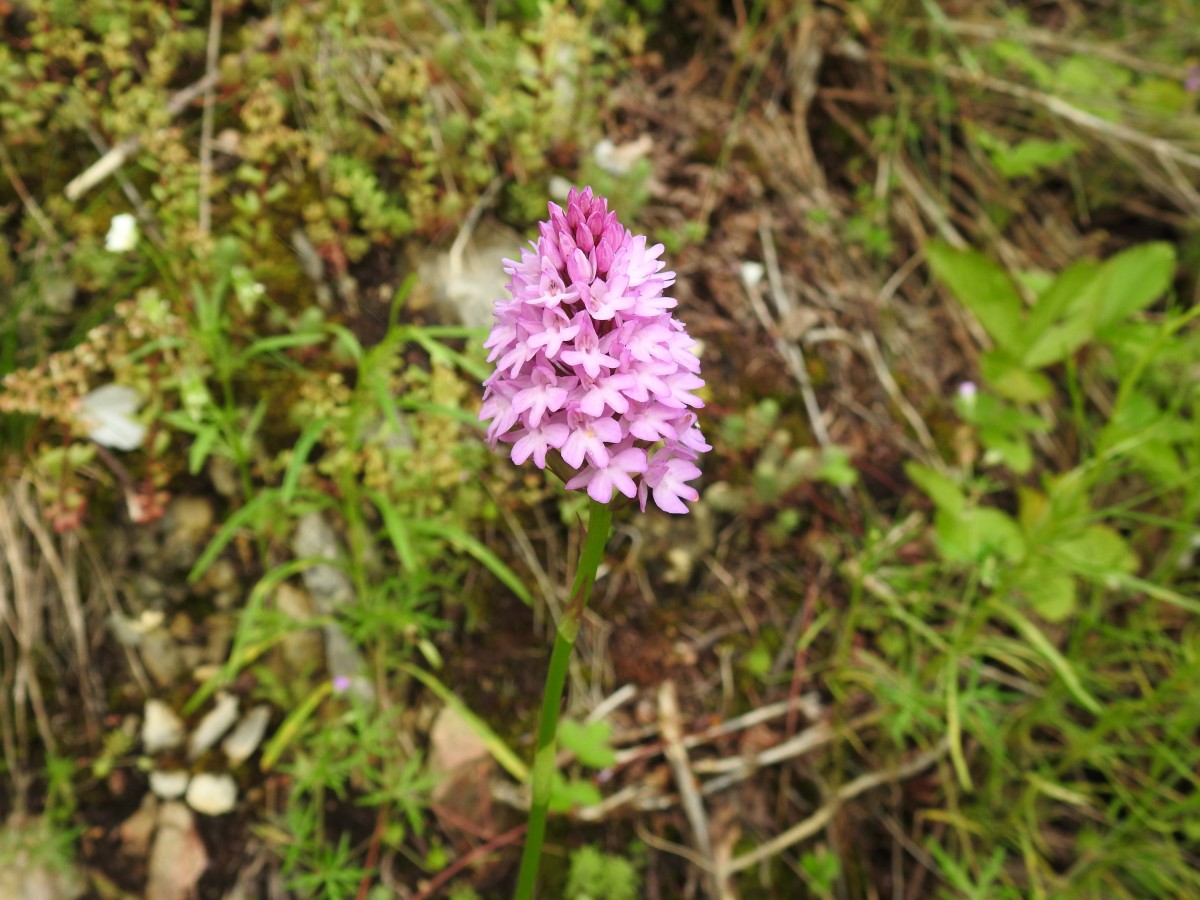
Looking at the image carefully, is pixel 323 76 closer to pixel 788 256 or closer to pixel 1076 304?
pixel 788 256

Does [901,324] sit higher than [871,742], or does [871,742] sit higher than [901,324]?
[901,324]

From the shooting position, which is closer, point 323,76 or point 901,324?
point 323,76

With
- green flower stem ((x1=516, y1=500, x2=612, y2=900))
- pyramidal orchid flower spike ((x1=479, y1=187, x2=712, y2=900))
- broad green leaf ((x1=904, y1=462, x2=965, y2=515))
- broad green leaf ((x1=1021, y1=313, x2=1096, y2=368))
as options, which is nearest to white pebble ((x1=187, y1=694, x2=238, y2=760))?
green flower stem ((x1=516, y1=500, x2=612, y2=900))

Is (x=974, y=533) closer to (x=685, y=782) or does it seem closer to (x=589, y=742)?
(x=685, y=782)

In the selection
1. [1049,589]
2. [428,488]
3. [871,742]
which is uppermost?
[428,488]

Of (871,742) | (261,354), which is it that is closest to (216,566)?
(261,354)

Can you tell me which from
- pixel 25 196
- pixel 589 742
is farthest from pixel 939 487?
pixel 25 196

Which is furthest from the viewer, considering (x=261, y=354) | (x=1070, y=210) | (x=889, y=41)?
(x=1070, y=210)
